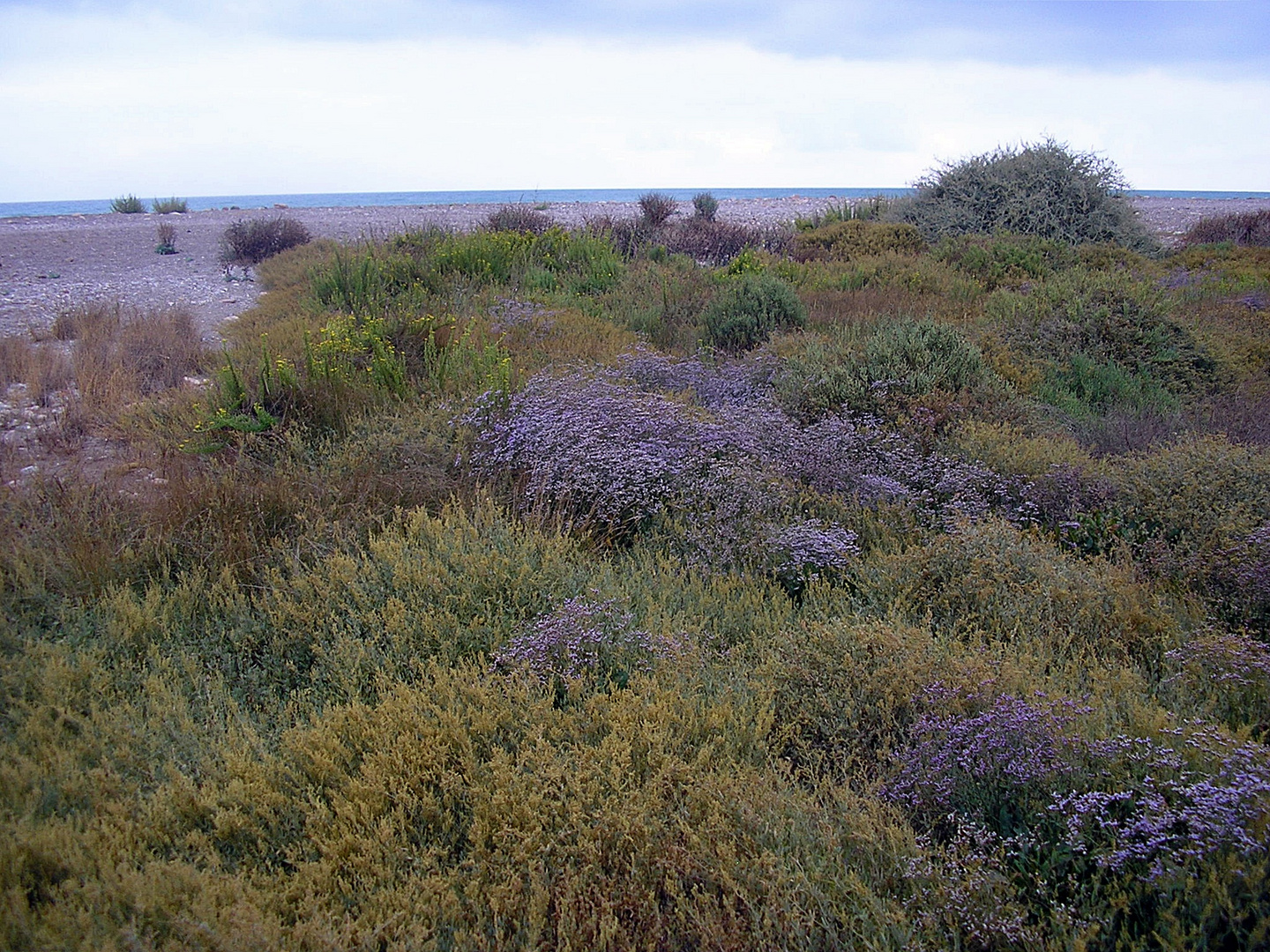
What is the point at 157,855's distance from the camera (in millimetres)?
2150

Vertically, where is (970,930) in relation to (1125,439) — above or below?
below

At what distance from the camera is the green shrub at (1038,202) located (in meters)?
12.6

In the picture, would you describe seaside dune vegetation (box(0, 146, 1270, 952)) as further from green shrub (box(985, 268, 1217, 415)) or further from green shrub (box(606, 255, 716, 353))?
green shrub (box(606, 255, 716, 353))

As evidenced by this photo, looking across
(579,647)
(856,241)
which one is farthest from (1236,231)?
(579,647)

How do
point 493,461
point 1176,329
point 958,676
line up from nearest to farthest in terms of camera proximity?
point 958,676 < point 493,461 < point 1176,329

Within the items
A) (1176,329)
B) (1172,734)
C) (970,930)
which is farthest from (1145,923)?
(1176,329)

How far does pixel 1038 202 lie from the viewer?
1282cm

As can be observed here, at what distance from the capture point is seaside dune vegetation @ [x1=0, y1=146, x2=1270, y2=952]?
199 cm

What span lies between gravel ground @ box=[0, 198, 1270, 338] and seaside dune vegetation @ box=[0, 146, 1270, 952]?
4032 mm

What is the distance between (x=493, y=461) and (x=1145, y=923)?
3672 mm

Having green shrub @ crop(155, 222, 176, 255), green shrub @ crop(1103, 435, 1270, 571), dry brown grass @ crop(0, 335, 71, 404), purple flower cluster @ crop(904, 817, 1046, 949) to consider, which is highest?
green shrub @ crop(155, 222, 176, 255)

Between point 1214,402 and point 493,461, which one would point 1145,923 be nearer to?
point 493,461

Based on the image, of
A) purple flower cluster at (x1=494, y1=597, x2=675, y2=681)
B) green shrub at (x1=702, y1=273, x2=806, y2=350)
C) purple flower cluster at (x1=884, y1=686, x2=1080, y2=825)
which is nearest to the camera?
purple flower cluster at (x1=884, y1=686, x2=1080, y2=825)

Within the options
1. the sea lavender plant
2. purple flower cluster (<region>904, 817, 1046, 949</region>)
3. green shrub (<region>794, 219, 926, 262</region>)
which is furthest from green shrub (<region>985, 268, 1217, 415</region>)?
purple flower cluster (<region>904, 817, 1046, 949</region>)
